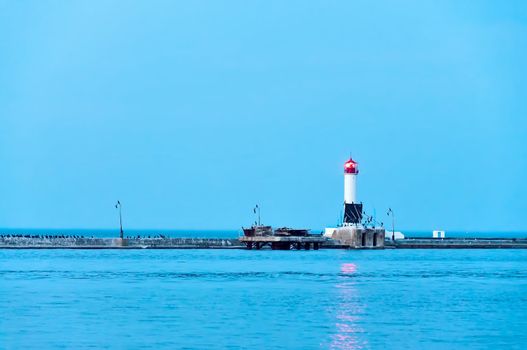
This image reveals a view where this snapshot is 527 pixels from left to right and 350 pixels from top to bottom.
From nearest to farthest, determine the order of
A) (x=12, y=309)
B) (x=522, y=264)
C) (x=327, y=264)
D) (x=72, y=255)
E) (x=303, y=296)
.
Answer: (x=12, y=309) → (x=303, y=296) → (x=327, y=264) → (x=522, y=264) → (x=72, y=255)

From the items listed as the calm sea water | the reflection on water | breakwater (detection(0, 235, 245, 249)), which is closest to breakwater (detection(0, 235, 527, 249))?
breakwater (detection(0, 235, 245, 249))

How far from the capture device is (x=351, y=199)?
146 meters

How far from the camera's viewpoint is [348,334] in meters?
49.4

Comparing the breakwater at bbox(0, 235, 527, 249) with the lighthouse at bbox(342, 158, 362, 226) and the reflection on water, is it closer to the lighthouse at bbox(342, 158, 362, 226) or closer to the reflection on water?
the lighthouse at bbox(342, 158, 362, 226)

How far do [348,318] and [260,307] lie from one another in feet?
22.4

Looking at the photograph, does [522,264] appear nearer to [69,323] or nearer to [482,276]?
[482,276]

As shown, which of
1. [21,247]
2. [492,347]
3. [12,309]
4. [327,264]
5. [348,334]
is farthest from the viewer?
[21,247]

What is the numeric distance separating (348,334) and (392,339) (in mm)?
2388

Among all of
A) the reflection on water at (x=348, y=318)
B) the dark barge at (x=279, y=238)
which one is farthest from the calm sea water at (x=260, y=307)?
the dark barge at (x=279, y=238)

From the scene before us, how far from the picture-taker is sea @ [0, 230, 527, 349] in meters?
47.2

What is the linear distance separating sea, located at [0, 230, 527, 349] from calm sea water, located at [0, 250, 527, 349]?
60 millimetres

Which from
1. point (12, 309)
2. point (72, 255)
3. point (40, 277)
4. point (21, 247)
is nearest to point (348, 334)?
point (12, 309)

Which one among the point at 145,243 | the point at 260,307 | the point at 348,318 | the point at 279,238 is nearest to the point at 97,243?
the point at 145,243

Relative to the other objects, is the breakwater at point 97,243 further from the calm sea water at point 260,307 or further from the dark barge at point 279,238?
the calm sea water at point 260,307
